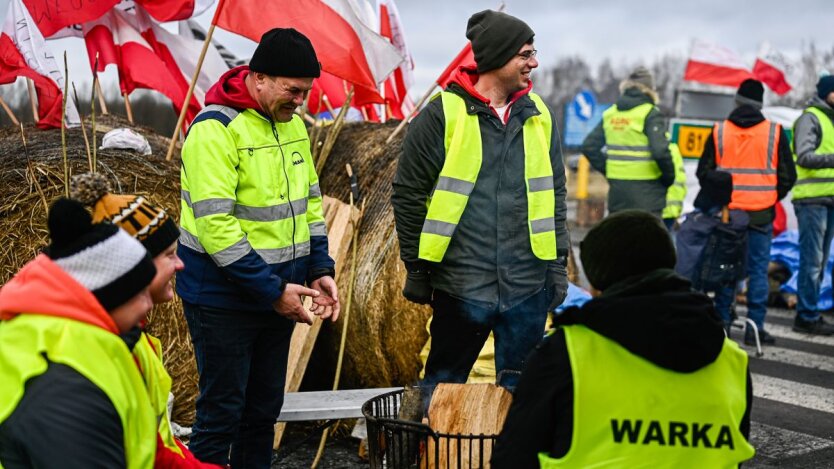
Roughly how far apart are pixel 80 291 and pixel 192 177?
1.69 metres

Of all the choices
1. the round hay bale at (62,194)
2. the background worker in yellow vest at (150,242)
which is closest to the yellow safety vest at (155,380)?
the background worker in yellow vest at (150,242)

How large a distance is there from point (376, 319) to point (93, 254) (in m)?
3.56

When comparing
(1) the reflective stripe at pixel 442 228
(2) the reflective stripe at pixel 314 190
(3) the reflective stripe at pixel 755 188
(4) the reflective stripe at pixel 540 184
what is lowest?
(3) the reflective stripe at pixel 755 188

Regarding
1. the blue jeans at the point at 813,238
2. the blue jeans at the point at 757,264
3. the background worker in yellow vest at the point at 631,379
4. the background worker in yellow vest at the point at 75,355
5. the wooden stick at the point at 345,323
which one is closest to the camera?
the background worker in yellow vest at the point at 75,355

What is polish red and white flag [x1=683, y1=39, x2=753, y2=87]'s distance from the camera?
13.0 m

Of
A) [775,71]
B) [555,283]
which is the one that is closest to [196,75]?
[555,283]

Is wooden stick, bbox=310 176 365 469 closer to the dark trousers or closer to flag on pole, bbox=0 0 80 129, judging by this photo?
the dark trousers

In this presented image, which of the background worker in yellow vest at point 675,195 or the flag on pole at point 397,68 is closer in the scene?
the flag on pole at point 397,68

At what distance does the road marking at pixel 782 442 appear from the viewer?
18.1ft

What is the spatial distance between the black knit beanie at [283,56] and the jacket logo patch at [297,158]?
0.37m

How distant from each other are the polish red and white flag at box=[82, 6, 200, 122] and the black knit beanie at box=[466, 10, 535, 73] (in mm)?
3887

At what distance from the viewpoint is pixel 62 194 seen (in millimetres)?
5559

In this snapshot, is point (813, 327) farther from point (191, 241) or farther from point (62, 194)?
point (191, 241)

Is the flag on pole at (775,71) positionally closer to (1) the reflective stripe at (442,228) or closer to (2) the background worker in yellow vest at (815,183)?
(2) the background worker in yellow vest at (815,183)
